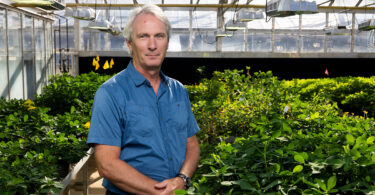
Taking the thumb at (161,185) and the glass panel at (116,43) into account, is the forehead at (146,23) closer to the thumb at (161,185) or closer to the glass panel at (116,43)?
the thumb at (161,185)

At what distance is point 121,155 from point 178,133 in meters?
0.28

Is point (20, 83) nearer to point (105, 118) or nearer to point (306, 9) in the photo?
point (306, 9)

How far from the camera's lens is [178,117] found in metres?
1.72

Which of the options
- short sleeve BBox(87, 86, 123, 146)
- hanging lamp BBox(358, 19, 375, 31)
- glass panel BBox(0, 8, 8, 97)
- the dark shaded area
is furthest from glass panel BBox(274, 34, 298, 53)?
short sleeve BBox(87, 86, 123, 146)

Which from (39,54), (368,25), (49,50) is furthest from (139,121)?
(49,50)

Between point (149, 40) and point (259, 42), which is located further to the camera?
point (259, 42)

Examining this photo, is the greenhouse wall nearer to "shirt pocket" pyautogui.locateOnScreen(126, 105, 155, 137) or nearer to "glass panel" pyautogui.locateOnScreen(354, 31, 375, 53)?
"shirt pocket" pyautogui.locateOnScreen(126, 105, 155, 137)

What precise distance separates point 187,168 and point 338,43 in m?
15.1

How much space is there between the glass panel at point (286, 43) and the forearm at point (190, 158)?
14.0m

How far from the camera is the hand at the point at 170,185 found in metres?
1.55

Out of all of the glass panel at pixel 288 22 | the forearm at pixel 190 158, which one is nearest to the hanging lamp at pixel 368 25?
the forearm at pixel 190 158

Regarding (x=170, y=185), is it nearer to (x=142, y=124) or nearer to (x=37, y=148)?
(x=142, y=124)

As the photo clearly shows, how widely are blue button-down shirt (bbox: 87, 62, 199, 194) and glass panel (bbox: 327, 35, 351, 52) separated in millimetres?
14868

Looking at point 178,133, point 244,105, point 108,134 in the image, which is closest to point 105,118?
point 108,134
